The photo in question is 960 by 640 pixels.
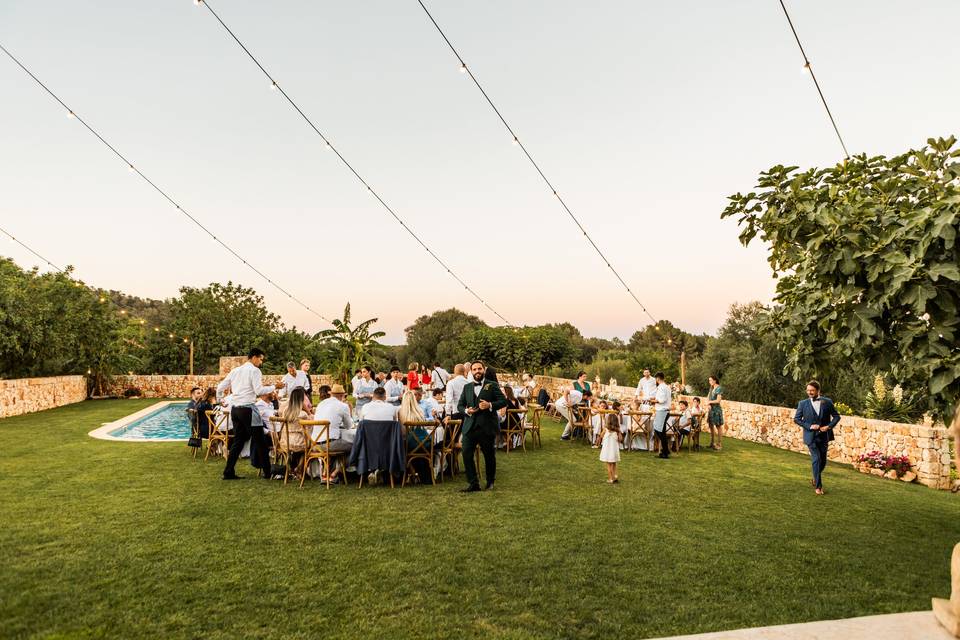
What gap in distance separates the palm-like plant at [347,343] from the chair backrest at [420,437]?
14195mm

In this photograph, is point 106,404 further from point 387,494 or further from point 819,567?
point 819,567

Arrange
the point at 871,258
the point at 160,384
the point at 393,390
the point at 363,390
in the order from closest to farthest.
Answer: the point at 871,258 < the point at 363,390 < the point at 393,390 < the point at 160,384

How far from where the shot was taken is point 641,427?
1132 cm

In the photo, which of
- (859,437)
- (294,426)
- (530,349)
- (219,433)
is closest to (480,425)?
(294,426)

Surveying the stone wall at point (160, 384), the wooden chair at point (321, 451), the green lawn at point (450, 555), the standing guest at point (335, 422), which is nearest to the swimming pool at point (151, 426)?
the green lawn at point (450, 555)

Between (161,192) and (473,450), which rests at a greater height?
(161,192)

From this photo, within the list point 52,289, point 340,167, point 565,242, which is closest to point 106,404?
point 52,289

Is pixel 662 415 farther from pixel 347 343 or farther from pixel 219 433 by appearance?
pixel 347 343

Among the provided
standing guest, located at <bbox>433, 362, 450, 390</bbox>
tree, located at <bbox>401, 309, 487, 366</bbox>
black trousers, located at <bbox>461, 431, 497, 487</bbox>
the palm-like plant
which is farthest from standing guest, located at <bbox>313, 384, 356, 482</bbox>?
tree, located at <bbox>401, 309, 487, 366</bbox>

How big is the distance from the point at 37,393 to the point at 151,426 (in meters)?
5.08

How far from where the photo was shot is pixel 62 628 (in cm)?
325

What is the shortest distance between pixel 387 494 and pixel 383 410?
42.0 inches

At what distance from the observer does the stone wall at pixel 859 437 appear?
29.9ft

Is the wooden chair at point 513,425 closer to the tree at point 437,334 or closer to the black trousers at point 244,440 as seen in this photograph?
the black trousers at point 244,440
